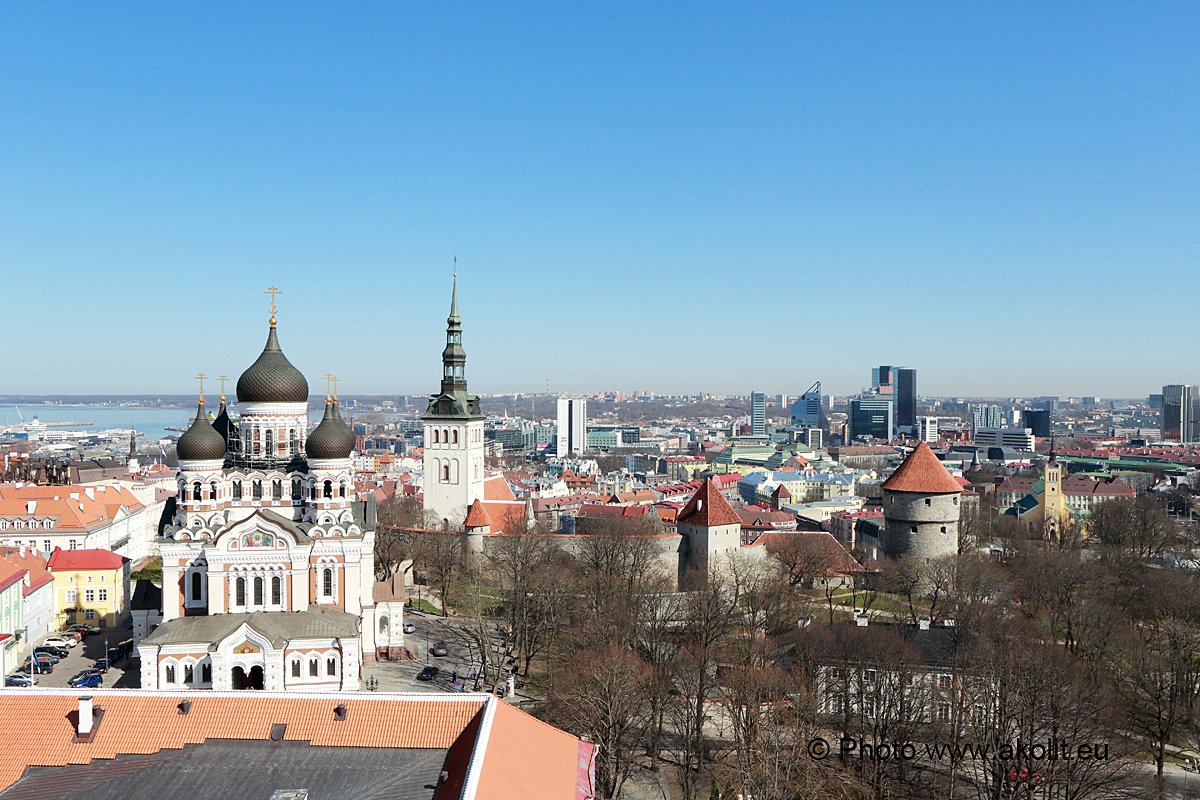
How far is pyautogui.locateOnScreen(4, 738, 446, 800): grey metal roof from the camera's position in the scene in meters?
16.9

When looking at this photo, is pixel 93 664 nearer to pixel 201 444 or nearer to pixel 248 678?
pixel 248 678

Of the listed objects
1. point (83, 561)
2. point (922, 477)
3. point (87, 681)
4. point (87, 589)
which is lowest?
point (87, 681)

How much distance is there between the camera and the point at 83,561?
138ft

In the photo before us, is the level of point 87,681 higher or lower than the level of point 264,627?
lower

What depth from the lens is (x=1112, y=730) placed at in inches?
974

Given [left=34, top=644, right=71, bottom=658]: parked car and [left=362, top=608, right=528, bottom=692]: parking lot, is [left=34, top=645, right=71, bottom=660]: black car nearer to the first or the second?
[left=34, top=644, right=71, bottom=658]: parked car

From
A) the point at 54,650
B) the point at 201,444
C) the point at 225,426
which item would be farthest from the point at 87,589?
the point at 201,444

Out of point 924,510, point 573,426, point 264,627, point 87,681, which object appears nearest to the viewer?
point 264,627

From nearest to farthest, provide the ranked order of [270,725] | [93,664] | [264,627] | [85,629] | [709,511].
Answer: [270,725] < [264,627] < [93,664] < [85,629] < [709,511]

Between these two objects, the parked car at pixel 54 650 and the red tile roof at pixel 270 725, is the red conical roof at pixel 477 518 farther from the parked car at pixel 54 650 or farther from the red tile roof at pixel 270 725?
the red tile roof at pixel 270 725

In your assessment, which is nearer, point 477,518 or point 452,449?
point 477,518

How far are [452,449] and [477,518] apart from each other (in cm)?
640

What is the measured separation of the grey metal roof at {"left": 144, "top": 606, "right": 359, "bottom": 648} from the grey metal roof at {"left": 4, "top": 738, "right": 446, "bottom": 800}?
37.7 ft

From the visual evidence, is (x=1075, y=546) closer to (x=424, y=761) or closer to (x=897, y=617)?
(x=897, y=617)
